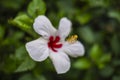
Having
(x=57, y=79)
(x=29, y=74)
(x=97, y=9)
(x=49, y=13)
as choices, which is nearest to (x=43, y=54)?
(x=29, y=74)

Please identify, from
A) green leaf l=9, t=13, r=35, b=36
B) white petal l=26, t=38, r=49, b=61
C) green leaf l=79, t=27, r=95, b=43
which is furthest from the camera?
green leaf l=79, t=27, r=95, b=43

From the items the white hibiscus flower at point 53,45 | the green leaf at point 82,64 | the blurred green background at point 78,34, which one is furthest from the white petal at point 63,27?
the green leaf at point 82,64

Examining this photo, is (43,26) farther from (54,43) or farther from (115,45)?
(115,45)

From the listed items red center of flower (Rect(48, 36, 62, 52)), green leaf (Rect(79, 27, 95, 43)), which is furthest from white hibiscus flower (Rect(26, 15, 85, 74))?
green leaf (Rect(79, 27, 95, 43))

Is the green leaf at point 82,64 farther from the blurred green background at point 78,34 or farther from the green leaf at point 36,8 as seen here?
the green leaf at point 36,8

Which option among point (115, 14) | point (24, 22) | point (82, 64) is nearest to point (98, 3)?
point (115, 14)

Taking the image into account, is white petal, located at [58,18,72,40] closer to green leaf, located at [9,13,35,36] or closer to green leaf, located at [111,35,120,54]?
green leaf, located at [9,13,35,36]

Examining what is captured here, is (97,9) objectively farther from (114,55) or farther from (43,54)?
(43,54)
